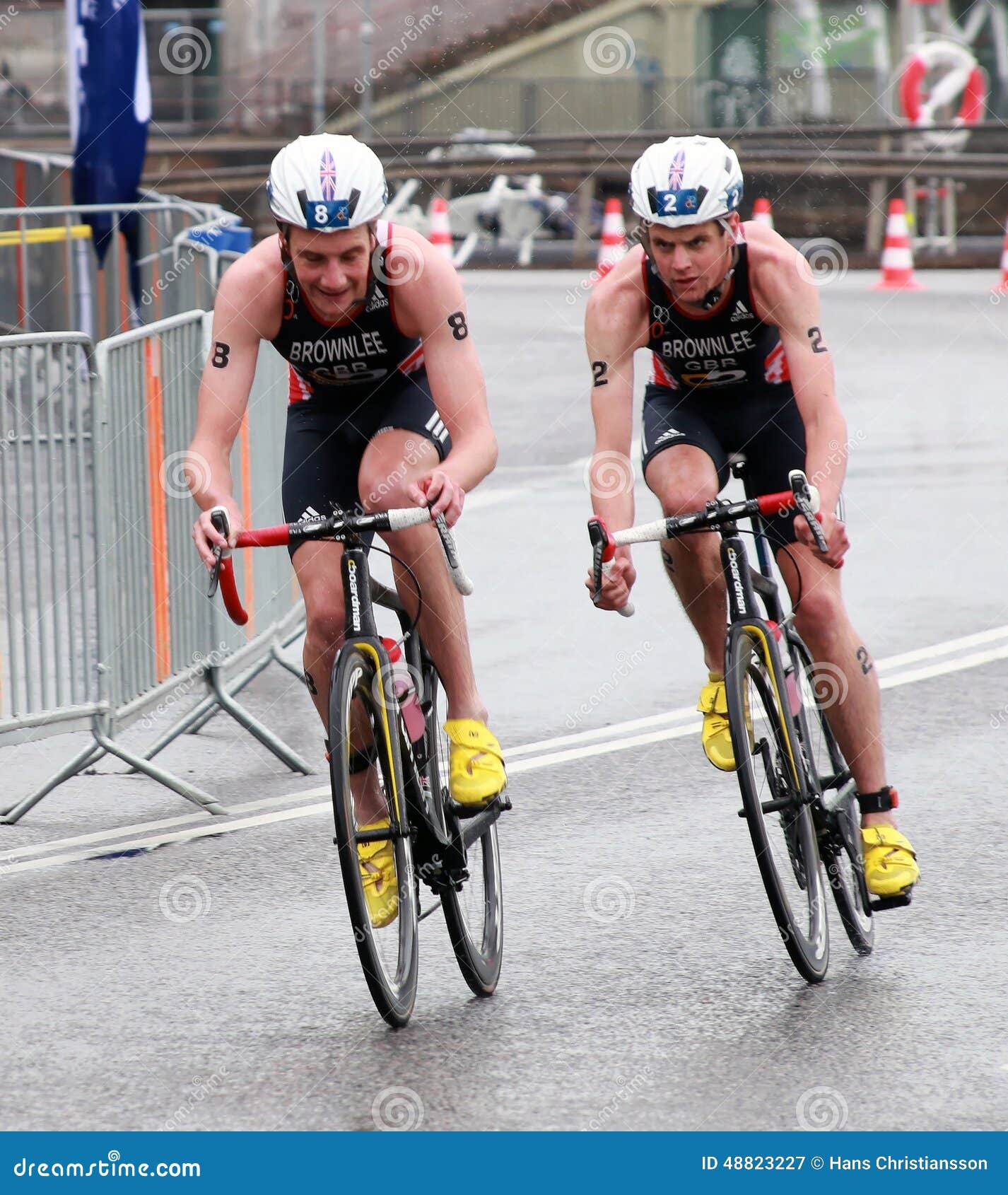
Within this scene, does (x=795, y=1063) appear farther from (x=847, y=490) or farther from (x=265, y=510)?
(x=847, y=490)

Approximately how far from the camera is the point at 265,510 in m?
→ 8.88

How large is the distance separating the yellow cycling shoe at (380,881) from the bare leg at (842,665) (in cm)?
130

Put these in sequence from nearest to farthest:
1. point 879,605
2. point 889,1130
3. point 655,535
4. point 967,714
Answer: point 889,1130 → point 655,535 → point 967,714 → point 879,605

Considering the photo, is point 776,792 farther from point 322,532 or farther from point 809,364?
point 322,532

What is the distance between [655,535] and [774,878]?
86 cm

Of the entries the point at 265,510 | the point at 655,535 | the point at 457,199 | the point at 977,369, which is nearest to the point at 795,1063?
the point at 655,535

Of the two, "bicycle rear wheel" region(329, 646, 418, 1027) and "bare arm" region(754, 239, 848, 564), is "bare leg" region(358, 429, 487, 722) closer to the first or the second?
"bicycle rear wheel" region(329, 646, 418, 1027)
